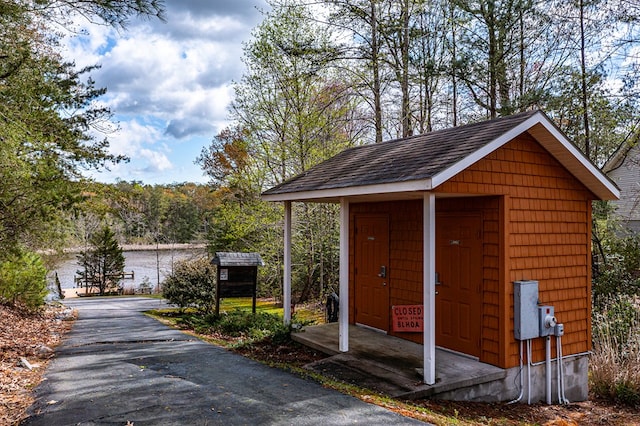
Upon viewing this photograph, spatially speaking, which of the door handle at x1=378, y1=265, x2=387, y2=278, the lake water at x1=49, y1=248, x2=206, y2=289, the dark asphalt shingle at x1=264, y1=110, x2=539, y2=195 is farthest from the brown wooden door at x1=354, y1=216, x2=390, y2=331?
the lake water at x1=49, y1=248, x2=206, y2=289

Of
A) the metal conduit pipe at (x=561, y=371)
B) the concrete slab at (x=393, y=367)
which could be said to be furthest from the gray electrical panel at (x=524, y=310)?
the metal conduit pipe at (x=561, y=371)

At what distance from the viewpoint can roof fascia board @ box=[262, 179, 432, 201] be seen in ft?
17.1

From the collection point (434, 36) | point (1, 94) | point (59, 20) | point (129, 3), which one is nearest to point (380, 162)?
point (129, 3)

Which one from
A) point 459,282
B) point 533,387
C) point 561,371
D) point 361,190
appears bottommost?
point 533,387

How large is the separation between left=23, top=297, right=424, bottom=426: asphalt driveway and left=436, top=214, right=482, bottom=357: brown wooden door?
227 centimetres

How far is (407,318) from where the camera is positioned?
709cm

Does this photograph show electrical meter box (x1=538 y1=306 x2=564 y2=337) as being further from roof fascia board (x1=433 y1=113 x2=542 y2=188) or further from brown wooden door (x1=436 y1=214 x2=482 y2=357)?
roof fascia board (x1=433 y1=113 x2=542 y2=188)

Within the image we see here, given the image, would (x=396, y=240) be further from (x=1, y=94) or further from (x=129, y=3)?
(x=1, y=94)

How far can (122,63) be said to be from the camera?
10273 mm

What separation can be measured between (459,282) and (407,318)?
1077mm

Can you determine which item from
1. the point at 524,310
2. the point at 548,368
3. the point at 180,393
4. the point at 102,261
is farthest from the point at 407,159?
the point at 102,261

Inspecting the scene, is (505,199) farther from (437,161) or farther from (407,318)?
(407,318)

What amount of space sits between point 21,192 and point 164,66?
4765mm

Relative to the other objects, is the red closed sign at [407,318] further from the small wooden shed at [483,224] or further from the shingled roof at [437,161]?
the shingled roof at [437,161]
